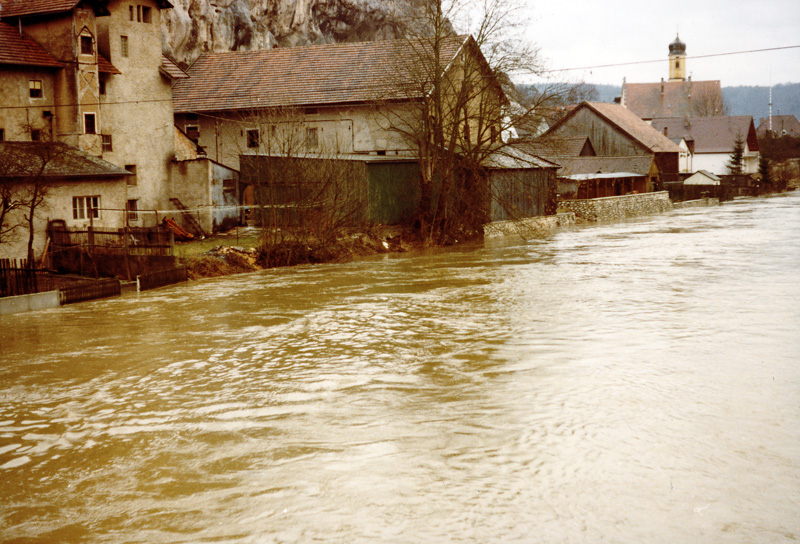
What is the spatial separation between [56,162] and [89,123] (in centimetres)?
555

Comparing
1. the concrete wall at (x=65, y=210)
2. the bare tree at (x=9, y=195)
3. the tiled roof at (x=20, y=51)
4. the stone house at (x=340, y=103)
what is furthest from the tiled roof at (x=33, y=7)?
the bare tree at (x=9, y=195)

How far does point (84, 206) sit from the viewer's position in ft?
82.6

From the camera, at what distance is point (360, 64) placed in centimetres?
3700

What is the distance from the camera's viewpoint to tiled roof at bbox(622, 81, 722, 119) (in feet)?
379

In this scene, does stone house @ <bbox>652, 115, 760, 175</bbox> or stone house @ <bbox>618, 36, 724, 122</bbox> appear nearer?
stone house @ <bbox>652, 115, 760, 175</bbox>

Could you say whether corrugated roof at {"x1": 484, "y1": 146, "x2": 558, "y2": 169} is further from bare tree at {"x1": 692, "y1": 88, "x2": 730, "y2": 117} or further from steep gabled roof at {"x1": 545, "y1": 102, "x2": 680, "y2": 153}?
bare tree at {"x1": 692, "y1": 88, "x2": 730, "y2": 117}

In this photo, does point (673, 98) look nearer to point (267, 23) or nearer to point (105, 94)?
point (267, 23)

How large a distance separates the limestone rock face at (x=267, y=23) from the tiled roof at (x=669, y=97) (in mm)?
62260

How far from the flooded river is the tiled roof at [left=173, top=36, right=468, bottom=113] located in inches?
702

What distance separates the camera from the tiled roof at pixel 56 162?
22.7m

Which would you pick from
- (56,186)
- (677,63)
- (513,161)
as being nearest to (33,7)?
(56,186)

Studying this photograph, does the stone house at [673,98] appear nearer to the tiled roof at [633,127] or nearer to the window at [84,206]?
the tiled roof at [633,127]

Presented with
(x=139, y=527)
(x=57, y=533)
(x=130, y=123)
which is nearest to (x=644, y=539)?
(x=139, y=527)

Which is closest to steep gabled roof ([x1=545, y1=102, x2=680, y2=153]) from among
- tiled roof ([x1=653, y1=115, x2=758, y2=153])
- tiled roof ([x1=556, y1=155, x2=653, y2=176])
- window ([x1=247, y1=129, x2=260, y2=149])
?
tiled roof ([x1=556, y1=155, x2=653, y2=176])
